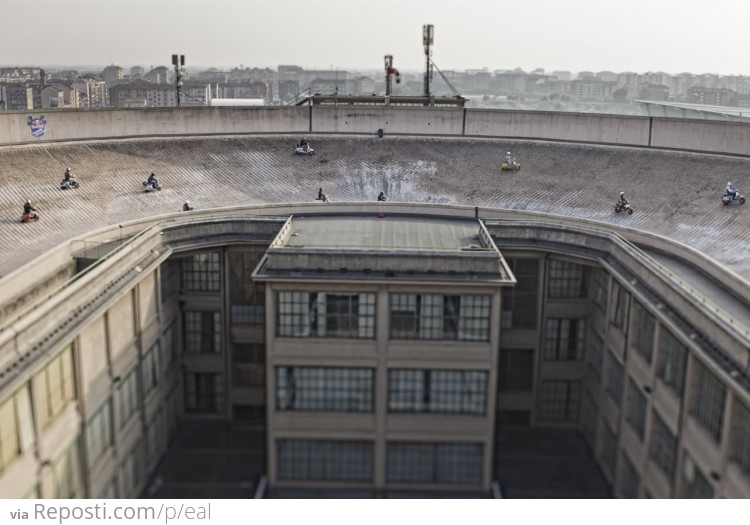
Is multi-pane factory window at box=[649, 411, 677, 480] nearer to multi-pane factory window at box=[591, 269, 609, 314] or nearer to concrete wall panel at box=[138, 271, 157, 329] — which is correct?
multi-pane factory window at box=[591, 269, 609, 314]

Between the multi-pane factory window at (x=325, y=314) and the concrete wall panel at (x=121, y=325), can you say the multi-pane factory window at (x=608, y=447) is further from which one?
the concrete wall panel at (x=121, y=325)

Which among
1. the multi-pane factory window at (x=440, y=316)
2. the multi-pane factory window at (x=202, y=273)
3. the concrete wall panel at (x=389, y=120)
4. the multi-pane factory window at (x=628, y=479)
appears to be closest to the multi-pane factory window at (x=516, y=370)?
the multi-pane factory window at (x=440, y=316)

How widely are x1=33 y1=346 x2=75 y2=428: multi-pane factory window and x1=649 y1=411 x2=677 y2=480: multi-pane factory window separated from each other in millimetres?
19804

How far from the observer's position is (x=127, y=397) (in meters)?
28.8

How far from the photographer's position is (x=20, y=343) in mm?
20578

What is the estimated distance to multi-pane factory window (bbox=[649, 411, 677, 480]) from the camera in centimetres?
2483

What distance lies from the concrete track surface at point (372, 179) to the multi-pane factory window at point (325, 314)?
11375mm

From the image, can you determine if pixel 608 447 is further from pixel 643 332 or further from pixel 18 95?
pixel 18 95

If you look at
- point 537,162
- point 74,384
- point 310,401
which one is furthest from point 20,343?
point 537,162

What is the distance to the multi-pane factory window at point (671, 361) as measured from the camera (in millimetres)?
24625

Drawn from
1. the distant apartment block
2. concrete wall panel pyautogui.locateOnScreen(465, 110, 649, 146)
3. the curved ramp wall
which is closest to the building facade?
the curved ramp wall

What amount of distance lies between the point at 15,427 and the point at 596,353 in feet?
80.2

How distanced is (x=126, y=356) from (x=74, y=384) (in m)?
4.40

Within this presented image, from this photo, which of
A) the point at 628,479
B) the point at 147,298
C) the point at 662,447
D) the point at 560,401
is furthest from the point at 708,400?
the point at 147,298
